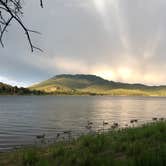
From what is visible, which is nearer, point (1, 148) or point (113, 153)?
point (113, 153)

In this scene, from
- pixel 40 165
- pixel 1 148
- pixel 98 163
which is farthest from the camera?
pixel 1 148

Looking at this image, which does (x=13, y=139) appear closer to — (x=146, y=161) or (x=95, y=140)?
(x=95, y=140)

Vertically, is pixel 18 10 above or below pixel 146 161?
above

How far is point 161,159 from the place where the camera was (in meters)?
8.17

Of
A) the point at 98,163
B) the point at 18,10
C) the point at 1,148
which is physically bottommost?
the point at 1,148

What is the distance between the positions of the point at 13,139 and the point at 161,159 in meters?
26.1

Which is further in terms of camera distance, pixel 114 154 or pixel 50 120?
A: pixel 50 120

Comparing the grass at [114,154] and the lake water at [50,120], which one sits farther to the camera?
the lake water at [50,120]

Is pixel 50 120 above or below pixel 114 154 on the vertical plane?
below

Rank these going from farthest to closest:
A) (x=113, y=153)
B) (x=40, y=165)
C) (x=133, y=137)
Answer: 1. (x=133, y=137)
2. (x=113, y=153)
3. (x=40, y=165)

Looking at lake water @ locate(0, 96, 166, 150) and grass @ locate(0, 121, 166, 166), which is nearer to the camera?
grass @ locate(0, 121, 166, 166)

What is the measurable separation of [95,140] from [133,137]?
1.69 m

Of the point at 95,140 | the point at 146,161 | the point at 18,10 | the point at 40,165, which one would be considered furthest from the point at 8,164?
the point at 18,10

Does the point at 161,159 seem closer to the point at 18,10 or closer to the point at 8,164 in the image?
the point at 18,10
